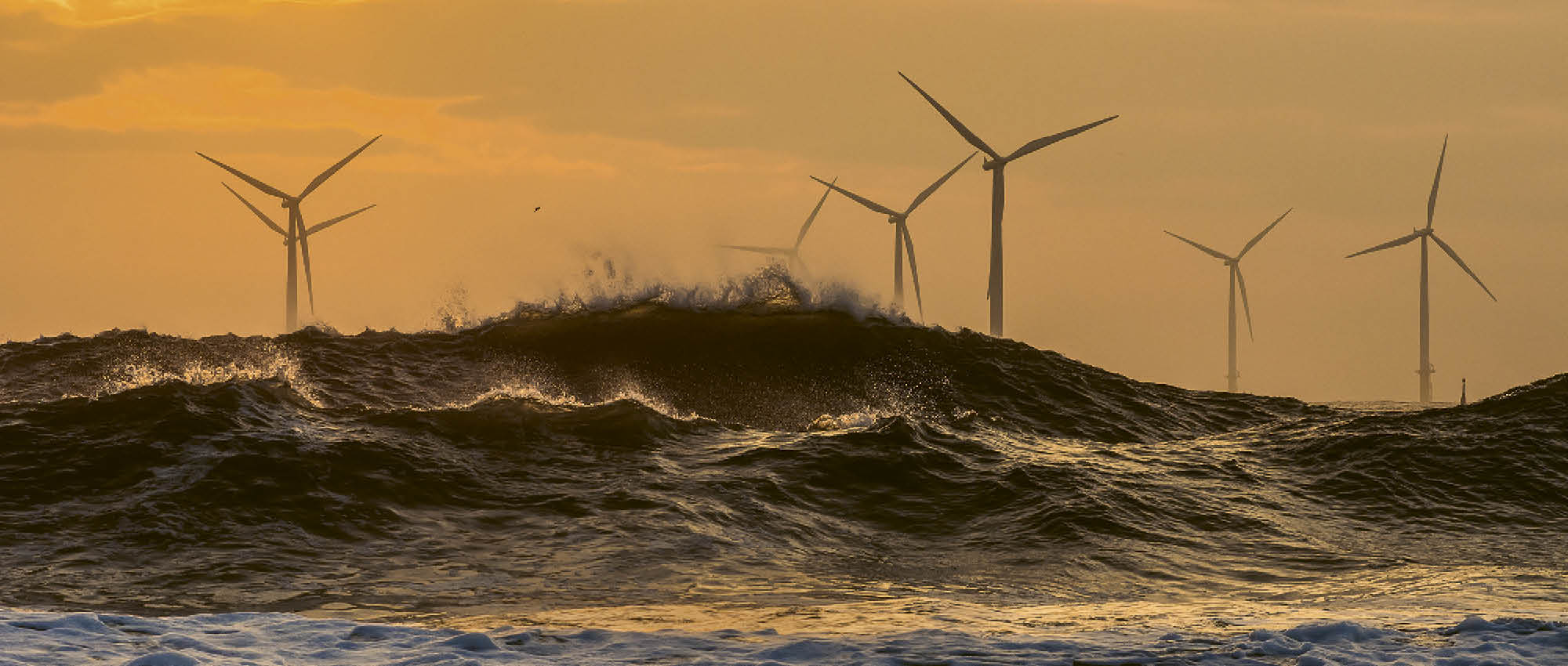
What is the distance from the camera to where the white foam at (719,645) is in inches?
434

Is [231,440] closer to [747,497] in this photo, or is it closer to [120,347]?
[747,497]

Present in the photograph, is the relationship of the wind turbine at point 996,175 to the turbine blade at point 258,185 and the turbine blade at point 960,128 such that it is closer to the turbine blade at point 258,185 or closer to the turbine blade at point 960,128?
the turbine blade at point 960,128

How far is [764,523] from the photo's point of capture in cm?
1842

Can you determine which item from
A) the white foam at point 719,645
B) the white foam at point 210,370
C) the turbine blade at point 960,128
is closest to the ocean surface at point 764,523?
the white foam at point 719,645

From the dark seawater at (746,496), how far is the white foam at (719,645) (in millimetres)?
1396

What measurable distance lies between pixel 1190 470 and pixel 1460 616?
11.3 metres

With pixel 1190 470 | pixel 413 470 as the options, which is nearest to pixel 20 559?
pixel 413 470

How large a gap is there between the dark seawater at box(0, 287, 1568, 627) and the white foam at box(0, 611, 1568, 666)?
140 cm

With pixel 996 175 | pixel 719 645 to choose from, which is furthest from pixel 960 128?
pixel 719 645

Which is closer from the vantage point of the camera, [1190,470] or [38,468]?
[38,468]

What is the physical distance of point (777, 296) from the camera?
135ft

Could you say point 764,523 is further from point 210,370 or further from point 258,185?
point 258,185

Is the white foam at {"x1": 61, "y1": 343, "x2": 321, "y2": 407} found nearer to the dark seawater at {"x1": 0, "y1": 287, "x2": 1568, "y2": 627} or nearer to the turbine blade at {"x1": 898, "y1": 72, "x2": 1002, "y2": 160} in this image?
the dark seawater at {"x1": 0, "y1": 287, "x2": 1568, "y2": 627}

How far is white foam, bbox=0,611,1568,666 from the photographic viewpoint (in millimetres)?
11016
